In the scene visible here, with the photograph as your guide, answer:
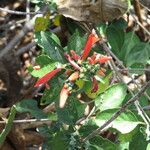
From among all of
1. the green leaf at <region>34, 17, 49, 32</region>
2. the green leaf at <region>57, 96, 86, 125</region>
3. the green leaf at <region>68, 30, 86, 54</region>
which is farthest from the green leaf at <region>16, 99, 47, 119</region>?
the green leaf at <region>34, 17, 49, 32</region>

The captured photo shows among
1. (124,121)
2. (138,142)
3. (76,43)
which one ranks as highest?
(76,43)

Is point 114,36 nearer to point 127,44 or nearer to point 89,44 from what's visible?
point 127,44

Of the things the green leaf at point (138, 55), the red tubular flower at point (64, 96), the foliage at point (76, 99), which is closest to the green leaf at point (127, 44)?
the green leaf at point (138, 55)

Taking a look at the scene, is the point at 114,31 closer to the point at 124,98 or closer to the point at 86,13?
the point at 86,13

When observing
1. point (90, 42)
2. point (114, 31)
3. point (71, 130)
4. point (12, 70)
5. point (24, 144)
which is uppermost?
point (90, 42)

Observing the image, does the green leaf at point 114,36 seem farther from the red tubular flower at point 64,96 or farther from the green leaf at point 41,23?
the red tubular flower at point 64,96

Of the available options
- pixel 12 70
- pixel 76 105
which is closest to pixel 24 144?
pixel 12 70

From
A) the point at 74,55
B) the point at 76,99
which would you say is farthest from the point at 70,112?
the point at 74,55
